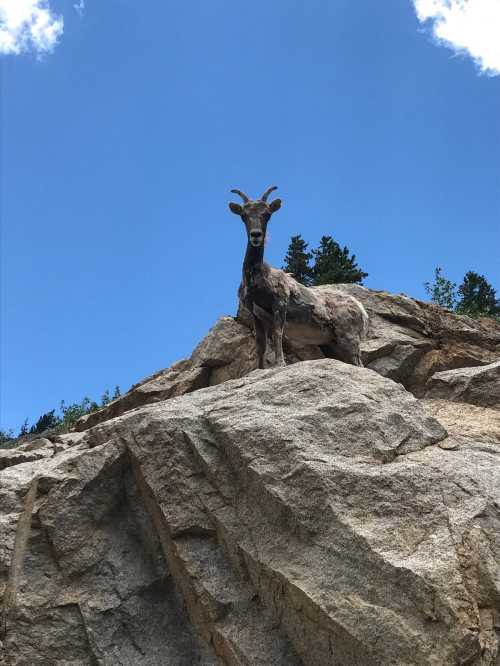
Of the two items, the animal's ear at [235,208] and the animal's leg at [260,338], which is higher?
the animal's ear at [235,208]

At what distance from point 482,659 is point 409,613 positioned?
2.82 feet

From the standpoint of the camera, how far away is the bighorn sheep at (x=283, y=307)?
48.1ft

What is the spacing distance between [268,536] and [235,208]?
8.49 m

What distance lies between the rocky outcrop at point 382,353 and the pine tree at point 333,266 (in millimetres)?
14572

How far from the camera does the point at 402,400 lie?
10773 mm

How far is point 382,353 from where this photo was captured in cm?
1988

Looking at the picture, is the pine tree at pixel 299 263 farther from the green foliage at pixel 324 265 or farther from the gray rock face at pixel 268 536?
the gray rock face at pixel 268 536

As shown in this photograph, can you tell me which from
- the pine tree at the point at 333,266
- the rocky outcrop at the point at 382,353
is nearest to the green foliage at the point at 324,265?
the pine tree at the point at 333,266

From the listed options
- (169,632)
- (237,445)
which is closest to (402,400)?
(237,445)

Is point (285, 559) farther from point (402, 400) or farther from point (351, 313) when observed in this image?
point (351, 313)

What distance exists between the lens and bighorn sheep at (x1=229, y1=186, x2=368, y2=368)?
48.1 ft

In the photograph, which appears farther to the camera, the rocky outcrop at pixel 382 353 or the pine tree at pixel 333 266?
the pine tree at pixel 333 266

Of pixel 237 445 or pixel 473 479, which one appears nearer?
pixel 473 479

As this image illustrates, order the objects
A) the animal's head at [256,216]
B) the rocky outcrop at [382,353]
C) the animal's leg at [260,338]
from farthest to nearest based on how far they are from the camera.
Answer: the rocky outcrop at [382,353] < the animal's leg at [260,338] < the animal's head at [256,216]
